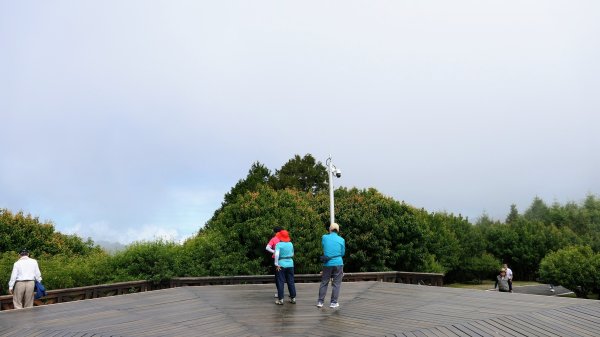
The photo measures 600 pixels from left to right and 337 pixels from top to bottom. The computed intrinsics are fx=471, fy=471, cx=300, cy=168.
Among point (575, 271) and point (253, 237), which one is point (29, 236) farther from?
point (575, 271)

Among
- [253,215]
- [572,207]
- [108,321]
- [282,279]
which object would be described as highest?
[572,207]

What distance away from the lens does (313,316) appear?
27.4 ft

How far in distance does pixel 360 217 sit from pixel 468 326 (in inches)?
618

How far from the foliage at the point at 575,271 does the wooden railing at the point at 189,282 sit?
57.3 ft

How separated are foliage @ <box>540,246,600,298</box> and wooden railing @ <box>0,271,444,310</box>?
17.5 meters

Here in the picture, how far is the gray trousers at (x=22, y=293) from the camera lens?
31.9ft

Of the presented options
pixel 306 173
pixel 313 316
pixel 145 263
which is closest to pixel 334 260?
pixel 313 316

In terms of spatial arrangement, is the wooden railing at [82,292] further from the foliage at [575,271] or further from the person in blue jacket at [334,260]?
the foliage at [575,271]

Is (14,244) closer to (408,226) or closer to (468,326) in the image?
(408,226)

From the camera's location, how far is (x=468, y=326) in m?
7.29

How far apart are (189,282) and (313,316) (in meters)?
6.98

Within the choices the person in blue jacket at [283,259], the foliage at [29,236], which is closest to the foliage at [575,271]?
the person in blue jacket at [283,259]

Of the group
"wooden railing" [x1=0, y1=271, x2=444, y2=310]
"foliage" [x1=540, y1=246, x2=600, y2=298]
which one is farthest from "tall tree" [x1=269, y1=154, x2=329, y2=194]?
"wooden railing" [x1=0, y1=271, x2=444, y2=310]

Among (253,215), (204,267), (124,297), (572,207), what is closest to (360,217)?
(253,215)
